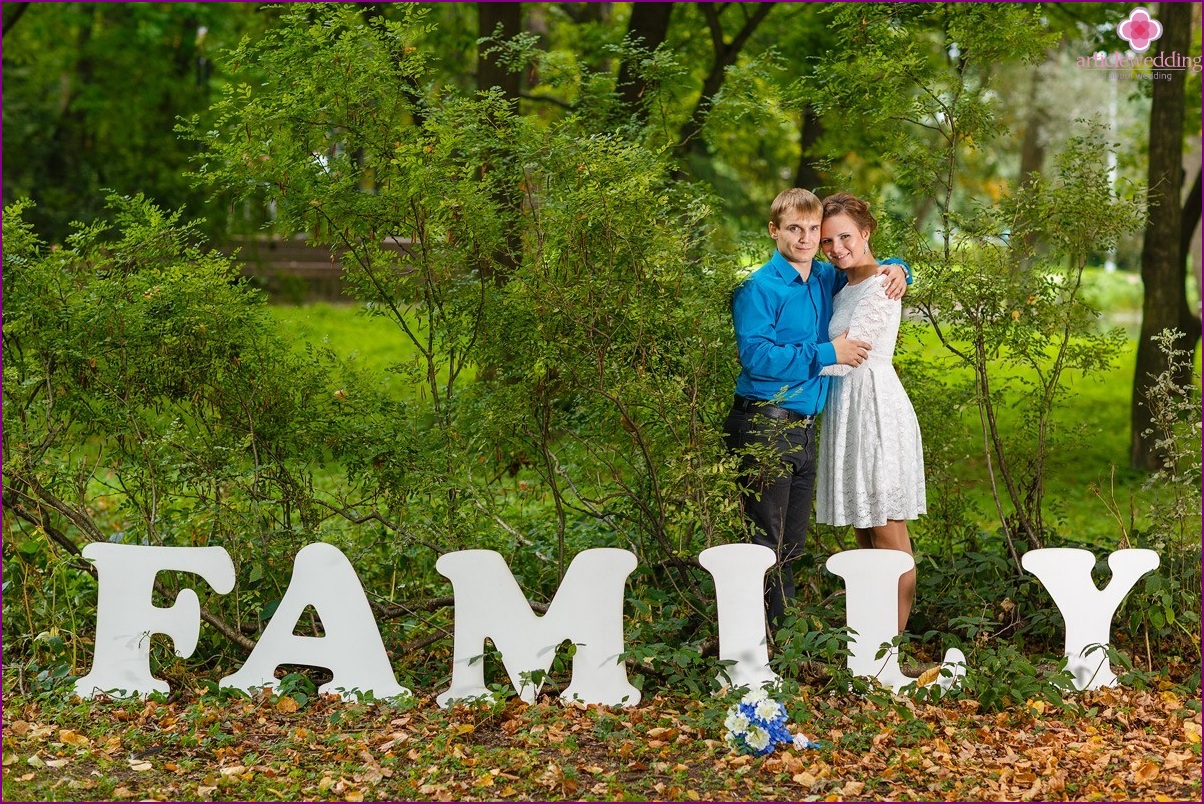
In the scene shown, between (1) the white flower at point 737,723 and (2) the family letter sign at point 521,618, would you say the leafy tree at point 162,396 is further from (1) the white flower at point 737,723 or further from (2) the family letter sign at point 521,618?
(1) the white flower at point 737,723

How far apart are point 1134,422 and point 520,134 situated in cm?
639

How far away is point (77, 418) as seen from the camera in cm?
499

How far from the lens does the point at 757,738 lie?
3.95 meters

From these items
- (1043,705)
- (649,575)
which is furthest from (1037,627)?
(649,575)

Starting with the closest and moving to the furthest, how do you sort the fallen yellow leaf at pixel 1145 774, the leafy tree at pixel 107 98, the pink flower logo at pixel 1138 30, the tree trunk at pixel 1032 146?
the fallen yellow leaf at pixel 1145 774, the tree trunk at pixel 1032 146, the pink flower logo at pixel 1138 30, the leafy tree at pixel 107 98

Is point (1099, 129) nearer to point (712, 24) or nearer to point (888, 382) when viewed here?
point (888, 382)

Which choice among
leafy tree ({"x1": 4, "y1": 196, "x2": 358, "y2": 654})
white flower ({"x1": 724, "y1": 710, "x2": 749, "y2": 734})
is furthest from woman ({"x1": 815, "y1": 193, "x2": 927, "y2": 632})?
leafy tree ({"x1": 4, "y1": 196, "x2": 358, "y2": 654})

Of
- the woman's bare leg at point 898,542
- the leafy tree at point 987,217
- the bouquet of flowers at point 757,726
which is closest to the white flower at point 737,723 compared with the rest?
the bouquet of flowers at point 757,726

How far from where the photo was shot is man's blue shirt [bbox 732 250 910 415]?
14.6 feet

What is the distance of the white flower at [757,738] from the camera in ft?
13.0

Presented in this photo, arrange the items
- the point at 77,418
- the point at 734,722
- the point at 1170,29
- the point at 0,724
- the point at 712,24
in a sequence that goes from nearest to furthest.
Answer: the point at 734,722 → the point at 0,724 → the point at 77,418 → the point at 1170,29 → the point at 712,24

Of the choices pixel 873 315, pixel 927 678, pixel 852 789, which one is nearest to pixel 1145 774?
pixel 927 678

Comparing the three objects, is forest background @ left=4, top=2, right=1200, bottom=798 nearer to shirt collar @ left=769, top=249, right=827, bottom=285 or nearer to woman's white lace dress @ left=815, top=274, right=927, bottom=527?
shirt collar @ left=769, top=249, right=827, bottom=285

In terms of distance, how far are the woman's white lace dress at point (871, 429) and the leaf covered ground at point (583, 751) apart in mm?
758
